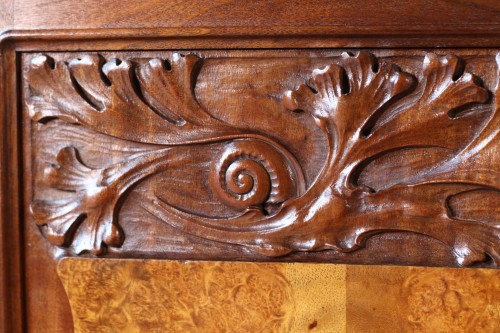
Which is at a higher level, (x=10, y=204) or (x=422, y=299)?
(x=10, y=204)

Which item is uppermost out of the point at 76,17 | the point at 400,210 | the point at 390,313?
the point at 76,17

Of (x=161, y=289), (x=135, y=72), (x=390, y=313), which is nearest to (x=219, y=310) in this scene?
(x=161, y=289)

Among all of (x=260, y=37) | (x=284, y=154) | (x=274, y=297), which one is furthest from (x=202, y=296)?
(x=260, y=37)

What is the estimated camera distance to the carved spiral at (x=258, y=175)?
686 mm

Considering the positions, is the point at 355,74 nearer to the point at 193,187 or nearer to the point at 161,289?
the point at 193,187

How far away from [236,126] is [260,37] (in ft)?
0.34

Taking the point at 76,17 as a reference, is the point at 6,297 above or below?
below

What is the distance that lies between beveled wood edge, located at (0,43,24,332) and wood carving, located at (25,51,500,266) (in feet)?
0.08

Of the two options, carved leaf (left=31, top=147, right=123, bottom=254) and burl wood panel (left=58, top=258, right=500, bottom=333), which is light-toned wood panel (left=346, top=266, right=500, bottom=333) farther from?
carved leaf (left=31, top=147, right=123, bottom=254)

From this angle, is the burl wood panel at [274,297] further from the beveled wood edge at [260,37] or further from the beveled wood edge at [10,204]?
the beveled wood edge at [260,37]

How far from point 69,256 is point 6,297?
0.31ft

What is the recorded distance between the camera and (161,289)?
2.31 feet

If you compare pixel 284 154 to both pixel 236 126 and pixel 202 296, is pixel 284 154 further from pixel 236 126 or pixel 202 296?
pixel 202 296

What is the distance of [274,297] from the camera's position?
69cm
